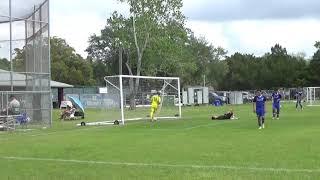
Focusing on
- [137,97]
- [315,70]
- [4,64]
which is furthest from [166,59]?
[315,70]

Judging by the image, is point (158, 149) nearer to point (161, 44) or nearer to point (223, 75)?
point (161, 44)

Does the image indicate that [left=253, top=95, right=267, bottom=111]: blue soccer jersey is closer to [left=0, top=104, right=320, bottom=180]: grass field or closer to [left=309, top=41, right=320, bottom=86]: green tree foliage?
[left=0, top=104, right=320, bottom=180]: grass field

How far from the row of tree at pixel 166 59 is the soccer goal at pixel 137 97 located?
1225 mm

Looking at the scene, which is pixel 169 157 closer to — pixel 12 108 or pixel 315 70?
pixel 12 108

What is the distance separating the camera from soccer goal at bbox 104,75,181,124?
36.8m

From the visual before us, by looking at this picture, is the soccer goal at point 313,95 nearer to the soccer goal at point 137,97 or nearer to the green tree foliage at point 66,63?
the soccer goal at point 137,97

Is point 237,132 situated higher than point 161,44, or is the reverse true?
point 161,44

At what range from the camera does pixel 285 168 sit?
13.1 metres

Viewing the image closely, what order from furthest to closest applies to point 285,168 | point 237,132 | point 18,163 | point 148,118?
point 148,118 < point 237,132 < point 18,163 < point 285,168

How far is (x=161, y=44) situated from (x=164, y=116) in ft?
90.9

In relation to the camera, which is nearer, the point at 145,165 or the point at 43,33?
the point at 145,165

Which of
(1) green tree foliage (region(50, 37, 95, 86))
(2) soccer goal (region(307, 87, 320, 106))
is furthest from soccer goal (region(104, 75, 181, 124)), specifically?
(1) green tree foliage (region(50, 37, 95, 86))

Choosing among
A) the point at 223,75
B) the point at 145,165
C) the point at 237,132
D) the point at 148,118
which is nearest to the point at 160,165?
the point at 145,165

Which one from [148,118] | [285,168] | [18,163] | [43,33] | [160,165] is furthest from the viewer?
[148,118]
